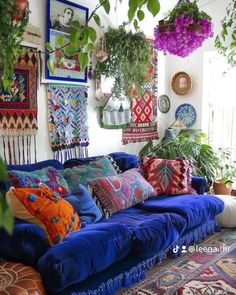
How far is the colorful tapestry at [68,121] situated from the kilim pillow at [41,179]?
1.83 feet

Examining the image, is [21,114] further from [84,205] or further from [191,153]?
[191,153]

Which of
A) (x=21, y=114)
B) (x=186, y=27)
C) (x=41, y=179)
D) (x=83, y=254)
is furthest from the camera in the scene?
(x=21, y=114)

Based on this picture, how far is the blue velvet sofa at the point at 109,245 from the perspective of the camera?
1.79 m

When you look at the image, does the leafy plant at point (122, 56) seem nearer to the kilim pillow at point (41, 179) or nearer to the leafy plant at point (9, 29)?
the kilim pillow at point (41, 179)

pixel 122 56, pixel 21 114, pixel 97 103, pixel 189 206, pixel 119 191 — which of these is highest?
pixel 122 56

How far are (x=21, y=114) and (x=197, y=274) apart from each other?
193 centimetres

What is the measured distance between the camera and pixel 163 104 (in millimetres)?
4574

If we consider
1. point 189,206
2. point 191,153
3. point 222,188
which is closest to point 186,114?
point 191,153

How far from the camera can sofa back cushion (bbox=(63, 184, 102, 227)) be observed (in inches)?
97.1

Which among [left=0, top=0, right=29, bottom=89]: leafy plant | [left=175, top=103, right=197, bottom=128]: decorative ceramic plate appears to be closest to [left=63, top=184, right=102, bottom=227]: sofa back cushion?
[left=0, top=0, right=29, bottom=89]: leafy plant

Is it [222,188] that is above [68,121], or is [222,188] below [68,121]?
below

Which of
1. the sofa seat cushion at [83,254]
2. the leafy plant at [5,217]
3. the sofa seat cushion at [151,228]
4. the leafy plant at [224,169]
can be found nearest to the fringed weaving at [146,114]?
the leafy plant at [224,169]

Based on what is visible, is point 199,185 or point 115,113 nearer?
point 199,185

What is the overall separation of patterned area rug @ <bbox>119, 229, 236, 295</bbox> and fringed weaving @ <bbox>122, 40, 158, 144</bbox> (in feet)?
5.28
